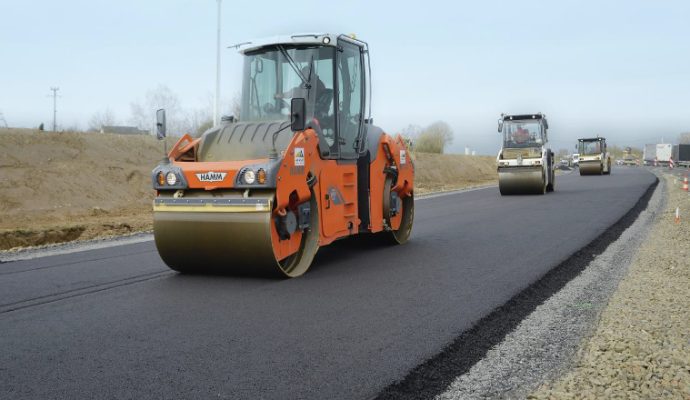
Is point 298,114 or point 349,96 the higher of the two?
point 349,96

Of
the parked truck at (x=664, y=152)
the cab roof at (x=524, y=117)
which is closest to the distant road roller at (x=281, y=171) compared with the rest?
the cab roof at (x=524, y=117)

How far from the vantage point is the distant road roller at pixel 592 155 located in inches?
1478

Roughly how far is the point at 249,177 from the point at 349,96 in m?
2.24

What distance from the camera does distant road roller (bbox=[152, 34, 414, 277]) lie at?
244 inches

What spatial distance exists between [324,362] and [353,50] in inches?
193

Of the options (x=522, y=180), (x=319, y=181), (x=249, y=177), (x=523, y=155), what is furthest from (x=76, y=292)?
(x=523, y=155)

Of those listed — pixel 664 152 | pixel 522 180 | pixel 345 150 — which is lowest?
pixel 522 180

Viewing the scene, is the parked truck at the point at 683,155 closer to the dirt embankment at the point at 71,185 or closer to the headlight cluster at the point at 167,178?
the dirt embankment at the point at 71,185

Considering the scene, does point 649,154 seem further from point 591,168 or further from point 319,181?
point 319,181

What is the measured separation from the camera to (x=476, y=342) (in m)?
4.55

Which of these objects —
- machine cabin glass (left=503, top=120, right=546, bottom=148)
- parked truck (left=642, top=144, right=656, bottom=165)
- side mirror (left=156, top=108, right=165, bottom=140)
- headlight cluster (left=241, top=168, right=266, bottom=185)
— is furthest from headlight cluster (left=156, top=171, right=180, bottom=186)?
parked truck (left=642, top=144, right=656, bottom=165)

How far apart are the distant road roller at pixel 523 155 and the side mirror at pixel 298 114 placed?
49.6 ft

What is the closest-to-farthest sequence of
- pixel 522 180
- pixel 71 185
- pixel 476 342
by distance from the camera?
pixel 476 342 → pixel 71 185 → pixel 522 180

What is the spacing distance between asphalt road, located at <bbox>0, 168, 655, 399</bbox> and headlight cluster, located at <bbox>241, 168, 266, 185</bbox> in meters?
1.02
